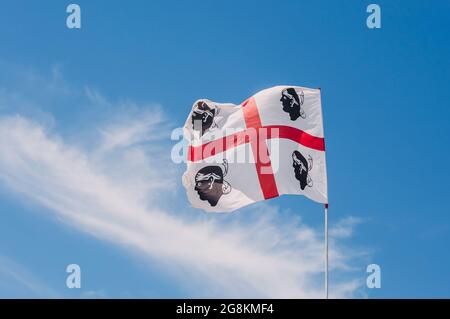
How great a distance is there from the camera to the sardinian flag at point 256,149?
130ft

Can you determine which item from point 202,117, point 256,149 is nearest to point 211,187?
point 256,149

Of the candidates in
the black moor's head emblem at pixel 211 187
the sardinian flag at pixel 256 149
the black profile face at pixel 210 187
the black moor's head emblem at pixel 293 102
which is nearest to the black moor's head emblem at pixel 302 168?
the sardinian flag at pixel 256 149

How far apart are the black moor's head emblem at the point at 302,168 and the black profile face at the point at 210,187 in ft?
12.9

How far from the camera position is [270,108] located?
41.4m

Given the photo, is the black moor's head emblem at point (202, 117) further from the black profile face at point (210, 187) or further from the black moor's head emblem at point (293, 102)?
the black moor's head emblem at point (293, 102)

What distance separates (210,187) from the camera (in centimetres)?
4053

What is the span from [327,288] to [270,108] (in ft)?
37.3

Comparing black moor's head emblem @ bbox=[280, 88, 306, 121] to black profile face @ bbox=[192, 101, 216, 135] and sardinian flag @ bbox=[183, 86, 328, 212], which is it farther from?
black profile face @ bbox=[192, 101, 216, 135]

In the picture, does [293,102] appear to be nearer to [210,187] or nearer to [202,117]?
[202,117]

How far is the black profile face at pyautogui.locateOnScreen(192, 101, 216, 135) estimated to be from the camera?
138 feet
